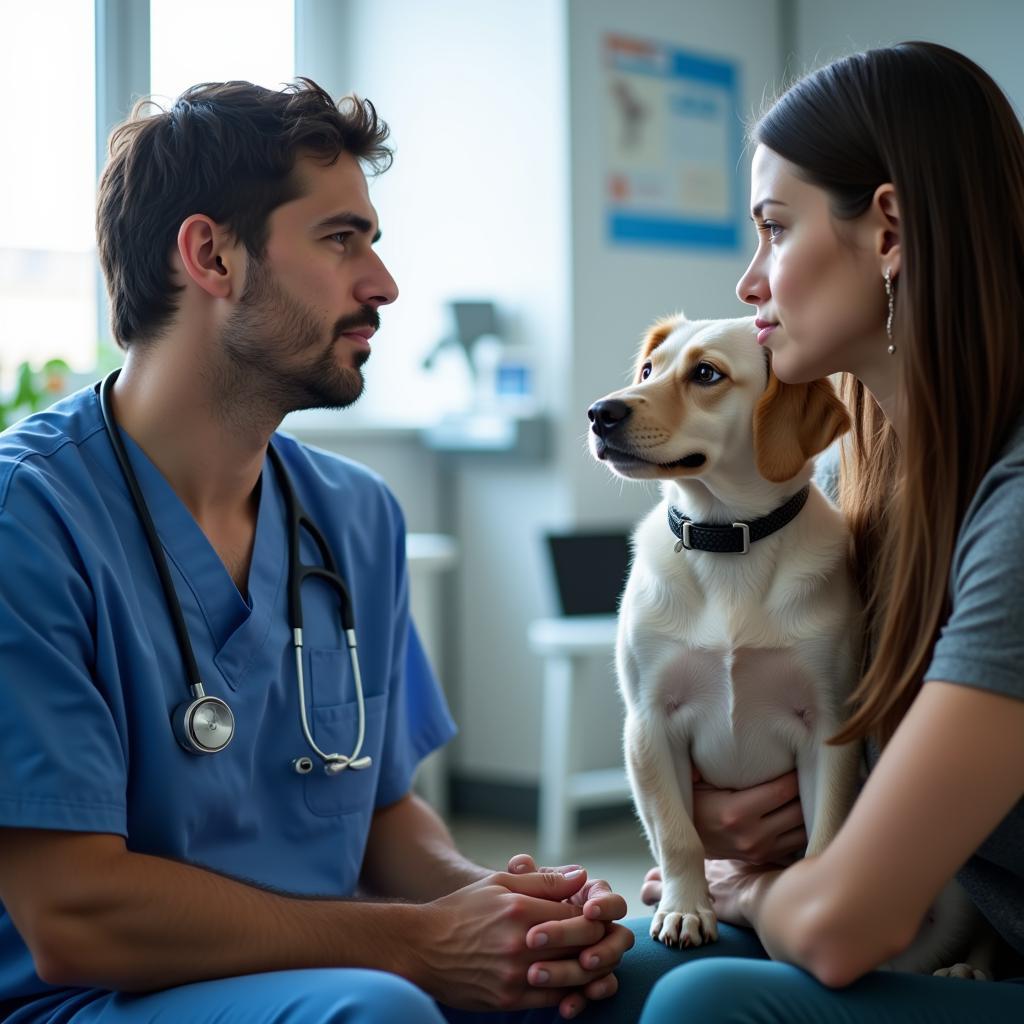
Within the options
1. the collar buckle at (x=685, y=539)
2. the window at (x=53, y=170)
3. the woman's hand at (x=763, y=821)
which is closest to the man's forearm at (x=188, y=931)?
the woman's hand at (x=763, y=821)

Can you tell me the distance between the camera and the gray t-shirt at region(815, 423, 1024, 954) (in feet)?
3.12

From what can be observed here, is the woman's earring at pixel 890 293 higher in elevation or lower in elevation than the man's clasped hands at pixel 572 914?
higher

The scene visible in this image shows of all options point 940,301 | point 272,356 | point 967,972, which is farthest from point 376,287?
point 967,972

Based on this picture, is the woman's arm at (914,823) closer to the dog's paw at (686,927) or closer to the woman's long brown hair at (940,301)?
the woman's long brown hair at (940,301)

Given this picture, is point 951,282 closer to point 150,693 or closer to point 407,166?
point 150,693

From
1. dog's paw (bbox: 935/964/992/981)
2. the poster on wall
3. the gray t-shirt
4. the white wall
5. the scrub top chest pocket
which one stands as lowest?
dog's paw (bbox: 935/964/992/981)

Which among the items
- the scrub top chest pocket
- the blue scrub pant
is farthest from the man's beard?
the blue scrub pant

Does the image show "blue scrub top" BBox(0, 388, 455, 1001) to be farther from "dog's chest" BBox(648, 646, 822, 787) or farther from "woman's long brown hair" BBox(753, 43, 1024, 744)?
"woman's long brown hair" BBox(753, 43, 1024, 744)

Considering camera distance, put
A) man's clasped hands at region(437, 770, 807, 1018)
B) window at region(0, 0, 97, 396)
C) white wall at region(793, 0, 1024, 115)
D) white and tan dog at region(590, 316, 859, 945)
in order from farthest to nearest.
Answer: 1. white wall at region(793, 0, 1024, 115)
2. window at region(0, 0, 97, 396)
3. white and tan dog at region(590, 316, 859, 945)
4. man's clasped hands at region(437, 770, 807, 1018)

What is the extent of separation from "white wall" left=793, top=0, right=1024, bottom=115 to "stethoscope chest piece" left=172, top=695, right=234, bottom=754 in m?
3.11

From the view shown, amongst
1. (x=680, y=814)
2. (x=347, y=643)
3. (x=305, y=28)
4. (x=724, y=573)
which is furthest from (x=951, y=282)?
(x=305, y=28)

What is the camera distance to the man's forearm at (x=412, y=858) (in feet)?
4.78

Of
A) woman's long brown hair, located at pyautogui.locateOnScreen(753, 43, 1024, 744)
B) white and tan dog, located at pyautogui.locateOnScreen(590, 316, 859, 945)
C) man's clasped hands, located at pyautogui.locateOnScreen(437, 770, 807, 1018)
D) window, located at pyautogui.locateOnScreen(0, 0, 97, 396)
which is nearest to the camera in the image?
woman's long brown hair, located at pyautogui.locateOnScreen(753, 43, 1024, 744)

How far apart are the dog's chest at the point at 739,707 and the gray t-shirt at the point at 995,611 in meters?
0.25
